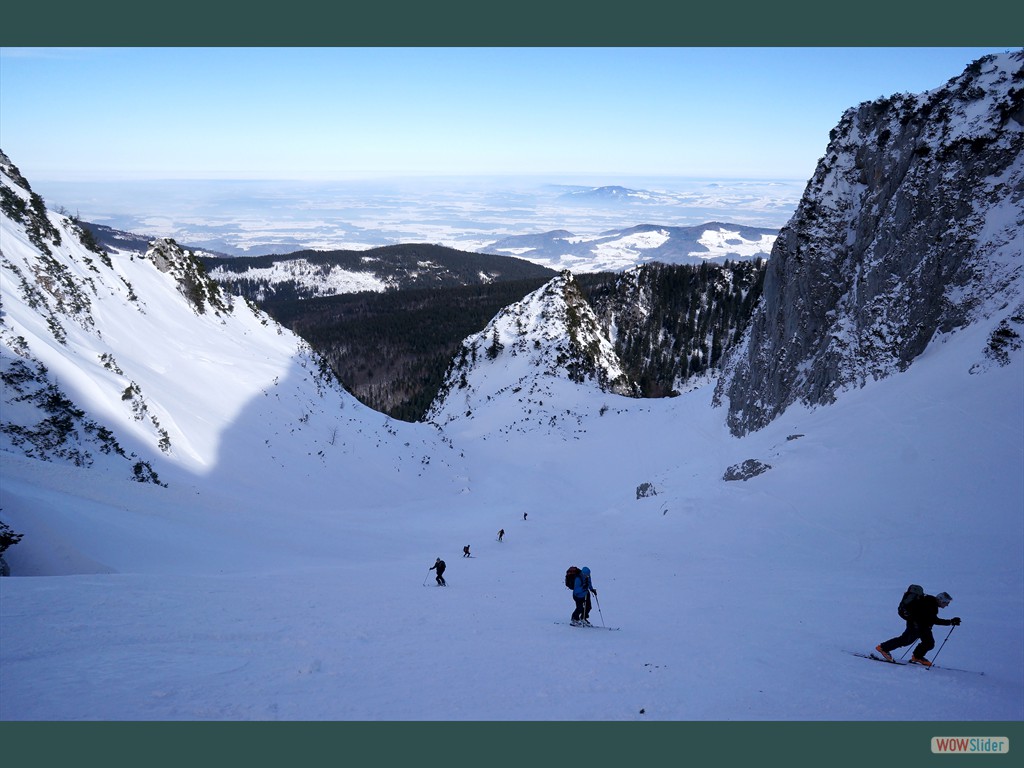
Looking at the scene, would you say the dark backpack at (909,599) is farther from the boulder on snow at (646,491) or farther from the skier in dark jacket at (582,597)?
the boulder on snow at (646,491)

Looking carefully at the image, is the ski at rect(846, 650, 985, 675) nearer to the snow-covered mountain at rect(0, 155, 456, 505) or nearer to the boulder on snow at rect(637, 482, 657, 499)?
the boulder on snow at rect(637, 482, 657, 499)

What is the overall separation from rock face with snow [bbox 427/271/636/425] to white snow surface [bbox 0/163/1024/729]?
965 inches

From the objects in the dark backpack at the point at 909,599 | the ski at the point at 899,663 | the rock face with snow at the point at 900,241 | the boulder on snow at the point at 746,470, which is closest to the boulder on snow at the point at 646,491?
the boulder on snow at the point at 746,470

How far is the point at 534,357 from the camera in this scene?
57.7 m

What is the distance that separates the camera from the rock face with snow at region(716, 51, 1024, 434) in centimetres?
2025

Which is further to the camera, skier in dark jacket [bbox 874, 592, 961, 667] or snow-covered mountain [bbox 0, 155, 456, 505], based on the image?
snow-covered mountain [bbox 0, 155, 456, 505]

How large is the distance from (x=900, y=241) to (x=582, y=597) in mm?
22672

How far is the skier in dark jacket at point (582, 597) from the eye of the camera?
31.7 feet

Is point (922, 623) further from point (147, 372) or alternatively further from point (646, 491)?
point (147, 372)

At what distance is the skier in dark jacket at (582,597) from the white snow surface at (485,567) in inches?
29.8

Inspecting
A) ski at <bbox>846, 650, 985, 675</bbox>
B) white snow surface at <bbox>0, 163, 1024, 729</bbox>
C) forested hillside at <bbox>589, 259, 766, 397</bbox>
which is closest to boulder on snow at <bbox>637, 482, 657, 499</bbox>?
white snow surface at <bbox>0, 163, 1024, 729</bbox>

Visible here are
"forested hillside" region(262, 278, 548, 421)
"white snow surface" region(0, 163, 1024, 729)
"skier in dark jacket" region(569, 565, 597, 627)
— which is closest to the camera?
"white snow surface" region(0, 163, 1024, 729)

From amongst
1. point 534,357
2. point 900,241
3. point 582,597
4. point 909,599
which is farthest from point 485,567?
point 534,357

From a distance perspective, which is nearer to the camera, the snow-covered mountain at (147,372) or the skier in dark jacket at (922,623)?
the skier in dark jacket at (922,623)
